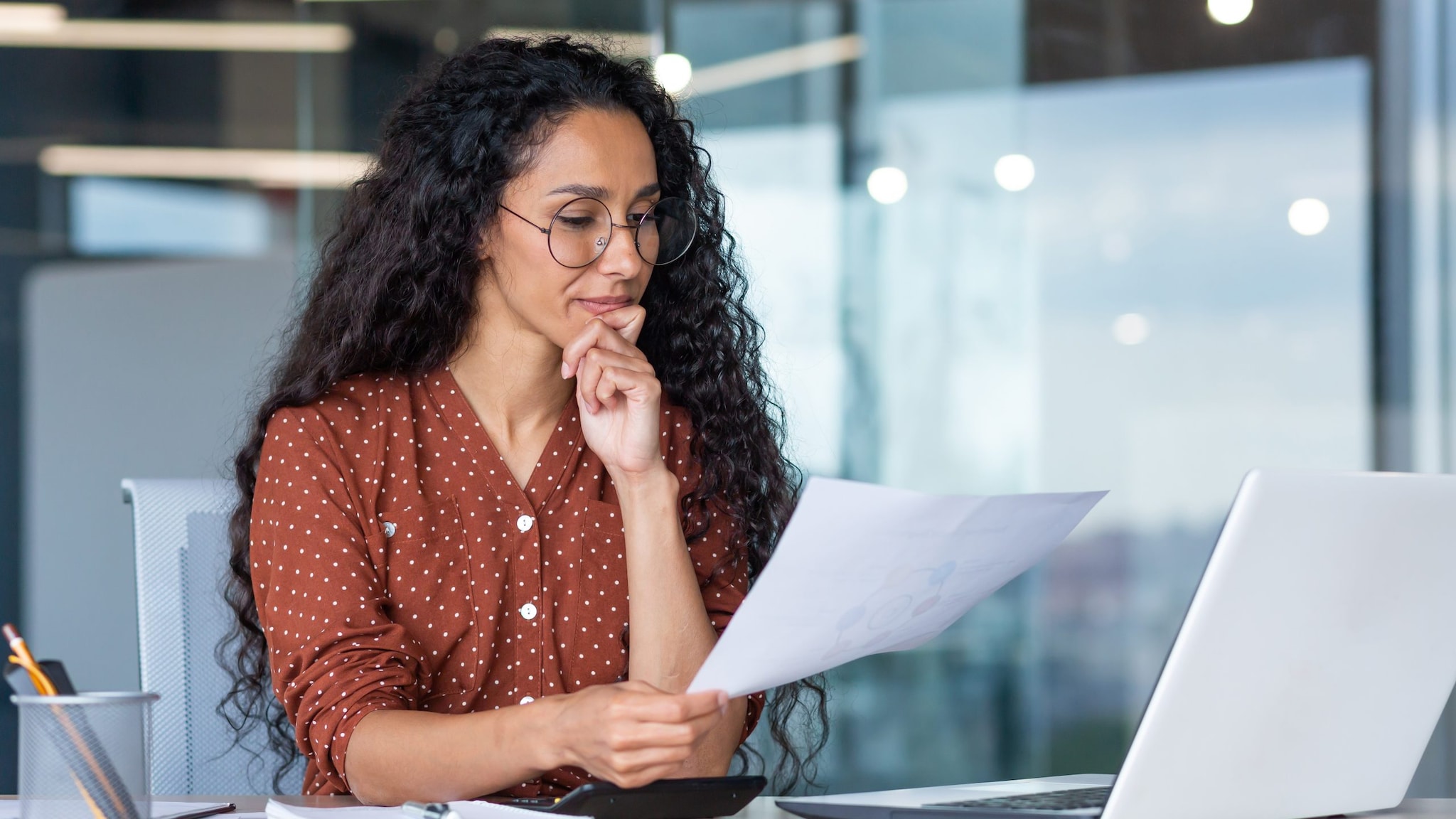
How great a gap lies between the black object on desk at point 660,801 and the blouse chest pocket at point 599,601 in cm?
38

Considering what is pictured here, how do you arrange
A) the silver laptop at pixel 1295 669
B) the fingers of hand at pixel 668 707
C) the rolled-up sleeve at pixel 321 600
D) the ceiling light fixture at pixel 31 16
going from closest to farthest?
the silver laptop at pixel 1295 669, the fingers of hand at pixel 668 707, the rolled-up sleeve at pixel 321 600, the ceiling light fixture at pixel 31 16

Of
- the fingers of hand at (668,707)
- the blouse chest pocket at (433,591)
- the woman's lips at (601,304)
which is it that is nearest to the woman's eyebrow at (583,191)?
the woman's lips at (601,304)

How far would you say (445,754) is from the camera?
3.40 feet

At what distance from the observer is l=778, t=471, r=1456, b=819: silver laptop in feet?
2.54

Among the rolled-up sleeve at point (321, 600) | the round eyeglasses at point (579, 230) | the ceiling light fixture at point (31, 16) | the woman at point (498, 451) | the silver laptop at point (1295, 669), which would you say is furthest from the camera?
the ceiling light fixture at point (31, 16)

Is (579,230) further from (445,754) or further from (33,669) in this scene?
(33,669)

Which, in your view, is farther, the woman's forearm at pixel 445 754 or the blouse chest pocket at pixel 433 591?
the blouse chest pocket at pixel 433 591

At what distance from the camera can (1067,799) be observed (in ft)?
3.09

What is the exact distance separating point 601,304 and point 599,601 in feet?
1.04

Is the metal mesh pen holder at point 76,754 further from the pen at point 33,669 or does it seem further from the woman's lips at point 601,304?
the woman's lips at point 601,304

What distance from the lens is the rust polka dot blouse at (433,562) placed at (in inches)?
47.6

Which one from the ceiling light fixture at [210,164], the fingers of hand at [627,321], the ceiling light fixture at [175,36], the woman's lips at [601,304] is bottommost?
the fingers of hand at [627,321]

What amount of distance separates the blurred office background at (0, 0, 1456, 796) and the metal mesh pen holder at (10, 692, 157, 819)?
8.42 ft

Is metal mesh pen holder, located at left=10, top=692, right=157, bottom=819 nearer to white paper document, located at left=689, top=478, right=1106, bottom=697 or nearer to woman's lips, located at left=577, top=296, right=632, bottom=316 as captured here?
white paper document, located at left=689, top=478, right=1106, bottom=697
